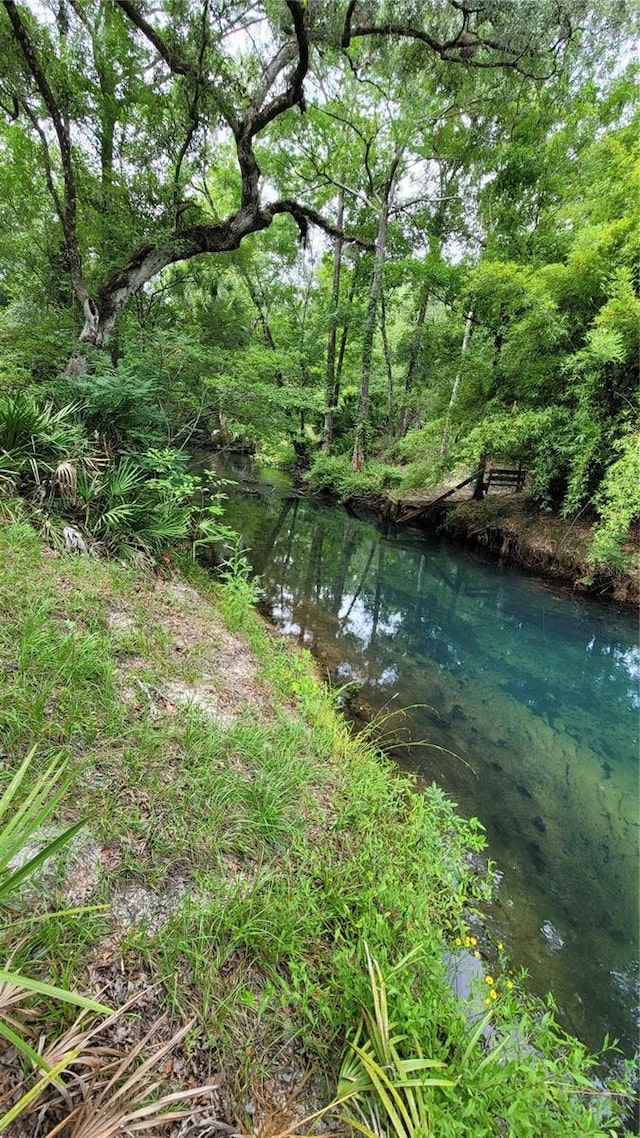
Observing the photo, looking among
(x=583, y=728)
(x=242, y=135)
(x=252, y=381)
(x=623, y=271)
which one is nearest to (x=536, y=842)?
(x=583, y=728)

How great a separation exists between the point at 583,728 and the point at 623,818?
4.30 ft

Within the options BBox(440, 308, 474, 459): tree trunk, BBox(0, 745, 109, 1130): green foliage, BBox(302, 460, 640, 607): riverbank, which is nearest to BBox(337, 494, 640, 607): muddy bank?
BBox(302, 460, 640, 607): riverbank

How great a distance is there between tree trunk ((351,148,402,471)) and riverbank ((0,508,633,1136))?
11.7 m

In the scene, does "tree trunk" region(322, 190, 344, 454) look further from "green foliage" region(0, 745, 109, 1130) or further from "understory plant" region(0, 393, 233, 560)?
"green foliage" region(0, 745, 109, 1130)

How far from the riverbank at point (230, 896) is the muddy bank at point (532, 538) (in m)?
7.02

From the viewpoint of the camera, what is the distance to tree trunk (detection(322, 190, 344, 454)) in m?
14.0

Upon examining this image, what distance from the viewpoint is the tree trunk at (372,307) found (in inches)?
495

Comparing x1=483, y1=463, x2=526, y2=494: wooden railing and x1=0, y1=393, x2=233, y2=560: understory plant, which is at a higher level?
x1=483, y1=463, x2=526, y2=494: wooden railing

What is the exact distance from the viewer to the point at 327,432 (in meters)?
14.6

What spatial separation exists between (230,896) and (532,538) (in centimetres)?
975

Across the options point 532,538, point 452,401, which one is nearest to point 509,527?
point 532,538

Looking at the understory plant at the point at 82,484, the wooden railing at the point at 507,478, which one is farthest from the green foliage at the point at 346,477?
the understory plant at the point at 82,484

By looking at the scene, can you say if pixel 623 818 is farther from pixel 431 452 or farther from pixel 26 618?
pixel 431 452

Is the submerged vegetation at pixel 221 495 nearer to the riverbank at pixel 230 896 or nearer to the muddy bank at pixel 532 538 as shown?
the riverbank at pixel 230 896
